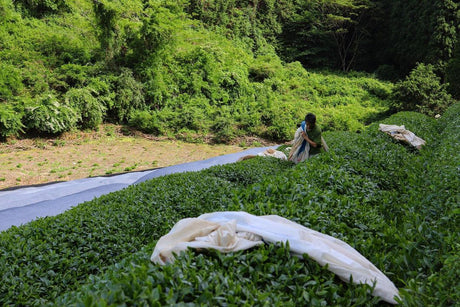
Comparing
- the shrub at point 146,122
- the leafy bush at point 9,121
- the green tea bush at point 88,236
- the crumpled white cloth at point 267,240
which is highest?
the crumpled white cloth at point 267,240

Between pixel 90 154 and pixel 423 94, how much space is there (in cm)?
1719

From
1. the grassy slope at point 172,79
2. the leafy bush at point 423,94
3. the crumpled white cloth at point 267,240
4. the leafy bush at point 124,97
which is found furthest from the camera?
the leafy bush at point 423,94

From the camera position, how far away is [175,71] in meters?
17.4

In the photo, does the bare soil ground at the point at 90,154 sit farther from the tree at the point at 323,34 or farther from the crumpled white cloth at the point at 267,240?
the tree at the point at 323,34

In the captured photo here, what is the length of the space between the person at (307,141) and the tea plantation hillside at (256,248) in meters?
0.85

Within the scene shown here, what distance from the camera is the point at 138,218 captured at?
428cm

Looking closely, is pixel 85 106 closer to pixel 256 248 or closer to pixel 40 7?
pixel 40 7

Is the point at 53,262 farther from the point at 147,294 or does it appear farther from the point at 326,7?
the point at 326,7

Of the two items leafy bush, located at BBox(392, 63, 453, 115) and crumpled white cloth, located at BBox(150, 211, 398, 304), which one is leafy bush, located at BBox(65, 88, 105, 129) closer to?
crumpled white cloth, located at BBox(150, 211, 398, 304)

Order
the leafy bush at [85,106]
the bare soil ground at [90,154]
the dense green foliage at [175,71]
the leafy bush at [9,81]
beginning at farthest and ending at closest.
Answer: the dense green foliage at [175,71] → the leafy bush at [85,106] → the leafy bush at [9,81] → the bare soil ground at [90,154]

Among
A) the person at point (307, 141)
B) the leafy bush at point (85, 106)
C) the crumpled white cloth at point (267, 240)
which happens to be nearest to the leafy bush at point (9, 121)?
the leafy bush at point (85, 106)

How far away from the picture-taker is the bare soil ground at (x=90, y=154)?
29.2ft

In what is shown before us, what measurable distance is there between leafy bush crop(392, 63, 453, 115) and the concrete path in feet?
49.6

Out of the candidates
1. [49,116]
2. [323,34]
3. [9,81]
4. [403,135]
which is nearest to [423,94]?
[403,135]
